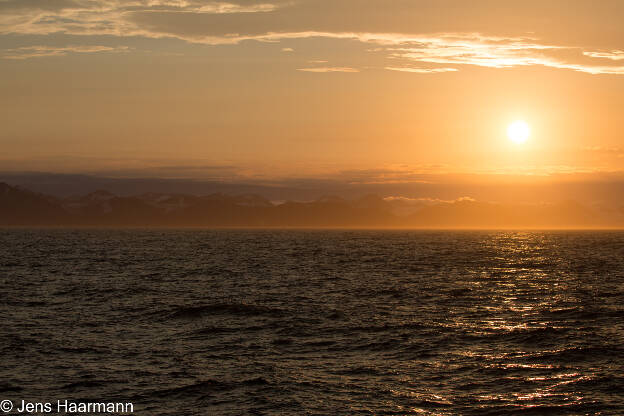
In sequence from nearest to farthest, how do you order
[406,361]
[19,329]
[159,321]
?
[406,361], [19,329], [159,321]

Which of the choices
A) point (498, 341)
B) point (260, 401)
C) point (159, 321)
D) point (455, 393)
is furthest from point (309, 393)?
point (159, 321)

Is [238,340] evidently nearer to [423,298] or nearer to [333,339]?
[333,339]

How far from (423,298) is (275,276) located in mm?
24317

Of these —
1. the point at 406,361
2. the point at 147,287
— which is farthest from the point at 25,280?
the point at 406,361

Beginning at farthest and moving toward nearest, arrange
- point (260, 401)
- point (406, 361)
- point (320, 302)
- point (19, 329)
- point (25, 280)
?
point (25, 280) < point (320, 302) < point (19, 329) < point (406, 361) < point (260, 401)

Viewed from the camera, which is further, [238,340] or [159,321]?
[159,321]

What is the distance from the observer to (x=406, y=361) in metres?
29.6

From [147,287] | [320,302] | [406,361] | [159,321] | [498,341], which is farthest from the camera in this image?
[147,287]

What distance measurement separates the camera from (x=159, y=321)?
1596 inches

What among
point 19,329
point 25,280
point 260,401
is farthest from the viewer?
point 25,280

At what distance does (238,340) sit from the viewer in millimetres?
34688

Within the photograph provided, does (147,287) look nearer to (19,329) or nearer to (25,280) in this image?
(25,280)

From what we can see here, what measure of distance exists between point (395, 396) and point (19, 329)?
2351 centimetres

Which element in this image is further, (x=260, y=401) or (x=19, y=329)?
(x=19, y=329)
